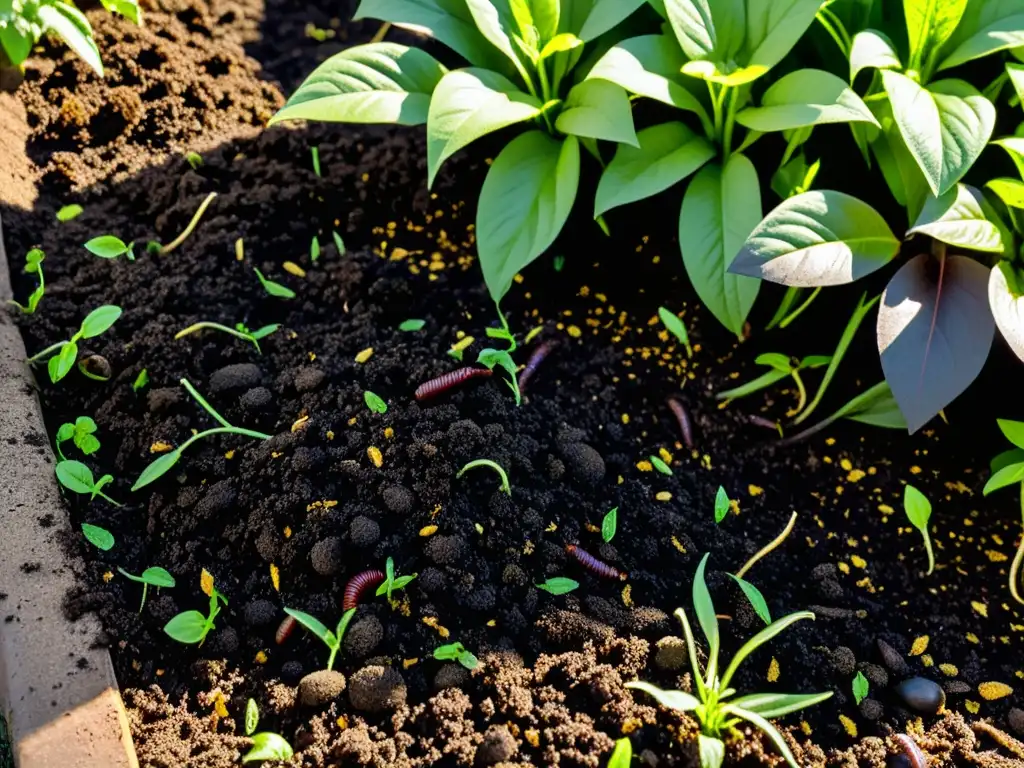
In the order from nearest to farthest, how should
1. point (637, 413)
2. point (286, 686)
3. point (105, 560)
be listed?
point (286, 686)
point (105, 560)
point (637, 413)

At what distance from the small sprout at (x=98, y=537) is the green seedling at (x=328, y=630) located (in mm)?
377

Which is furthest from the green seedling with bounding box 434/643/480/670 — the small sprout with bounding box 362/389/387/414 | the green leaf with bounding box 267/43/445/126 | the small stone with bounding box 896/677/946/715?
the green leaf with bounding box 267/43/445/126

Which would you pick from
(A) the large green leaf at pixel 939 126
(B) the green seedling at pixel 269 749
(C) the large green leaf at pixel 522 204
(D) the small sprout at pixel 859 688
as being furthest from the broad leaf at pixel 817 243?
(B) the green seedling at pixel 269 749

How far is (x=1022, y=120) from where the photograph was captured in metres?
1.87

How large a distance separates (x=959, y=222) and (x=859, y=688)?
2.82 ft

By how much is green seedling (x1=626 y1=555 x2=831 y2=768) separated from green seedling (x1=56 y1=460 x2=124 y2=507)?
3.38 feet

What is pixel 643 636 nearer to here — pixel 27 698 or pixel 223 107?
pixel 27 698

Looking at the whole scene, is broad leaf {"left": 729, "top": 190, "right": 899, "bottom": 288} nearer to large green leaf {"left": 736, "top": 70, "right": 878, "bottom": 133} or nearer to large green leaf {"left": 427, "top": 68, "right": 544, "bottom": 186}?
large green leaf {"left": 736, "top": 70, "right": 878, "bottom": 133}

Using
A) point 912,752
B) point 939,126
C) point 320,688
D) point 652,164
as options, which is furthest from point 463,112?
point 912,752

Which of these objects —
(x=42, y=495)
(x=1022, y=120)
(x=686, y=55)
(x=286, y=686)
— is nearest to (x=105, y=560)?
(x=42, y=495)

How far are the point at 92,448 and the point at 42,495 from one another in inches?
5.5

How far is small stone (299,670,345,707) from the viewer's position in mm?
1385

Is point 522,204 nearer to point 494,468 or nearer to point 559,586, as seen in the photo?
point 494,468

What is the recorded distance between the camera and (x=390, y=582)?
4.86 ft
